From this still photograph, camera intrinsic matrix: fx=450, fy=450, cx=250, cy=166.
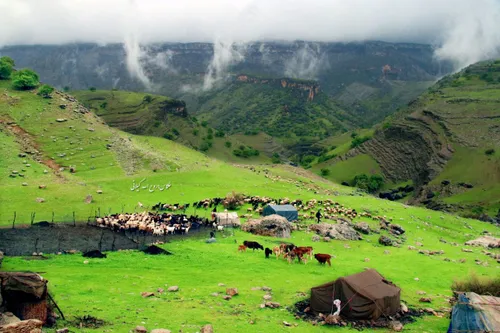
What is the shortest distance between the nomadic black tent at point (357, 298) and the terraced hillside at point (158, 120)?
121755mm

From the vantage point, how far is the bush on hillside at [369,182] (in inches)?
5033

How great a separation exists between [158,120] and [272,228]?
112636 mm

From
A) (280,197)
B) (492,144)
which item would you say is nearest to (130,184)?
(280,197)

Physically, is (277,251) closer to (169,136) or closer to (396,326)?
(396,326)

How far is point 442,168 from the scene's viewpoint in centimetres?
11875

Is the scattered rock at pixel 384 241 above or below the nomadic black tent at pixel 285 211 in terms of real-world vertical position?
below

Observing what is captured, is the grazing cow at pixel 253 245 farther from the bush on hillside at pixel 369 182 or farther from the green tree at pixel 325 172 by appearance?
the green tree at pixel 325 172

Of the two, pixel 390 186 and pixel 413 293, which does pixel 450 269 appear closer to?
pixel 413 293

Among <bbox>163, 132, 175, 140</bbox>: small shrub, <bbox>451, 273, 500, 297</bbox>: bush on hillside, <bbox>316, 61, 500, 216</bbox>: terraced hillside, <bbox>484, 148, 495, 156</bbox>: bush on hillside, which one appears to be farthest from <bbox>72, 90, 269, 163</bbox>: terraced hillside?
<bbox>451, 273, 500, 297</bbox>: bush on hillside

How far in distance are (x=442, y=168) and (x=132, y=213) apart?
9219 centimetres

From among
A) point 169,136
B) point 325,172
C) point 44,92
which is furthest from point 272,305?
point 325,172

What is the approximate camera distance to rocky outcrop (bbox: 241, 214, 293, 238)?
45.1 m

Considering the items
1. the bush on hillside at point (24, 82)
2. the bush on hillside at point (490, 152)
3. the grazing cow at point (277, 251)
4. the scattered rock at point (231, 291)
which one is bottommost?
the scattered rock at point (231, 291)

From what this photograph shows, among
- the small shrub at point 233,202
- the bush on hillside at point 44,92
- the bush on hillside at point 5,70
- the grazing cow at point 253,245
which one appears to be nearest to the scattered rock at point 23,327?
the grazing cow at point 253,245
